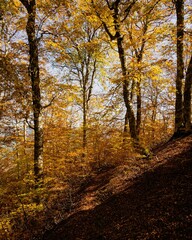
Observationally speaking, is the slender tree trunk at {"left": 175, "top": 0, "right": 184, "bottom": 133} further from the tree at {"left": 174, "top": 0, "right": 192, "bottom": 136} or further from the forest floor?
the forest floor

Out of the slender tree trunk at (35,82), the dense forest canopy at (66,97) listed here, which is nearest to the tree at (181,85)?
the dense forest canopy at (66,97)

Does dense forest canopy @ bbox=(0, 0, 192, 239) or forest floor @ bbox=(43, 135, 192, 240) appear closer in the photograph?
forest floor @ bbox=(43, 135, 192, 240)

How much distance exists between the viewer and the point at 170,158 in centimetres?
692

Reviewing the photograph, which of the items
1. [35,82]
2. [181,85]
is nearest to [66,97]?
[35,82]

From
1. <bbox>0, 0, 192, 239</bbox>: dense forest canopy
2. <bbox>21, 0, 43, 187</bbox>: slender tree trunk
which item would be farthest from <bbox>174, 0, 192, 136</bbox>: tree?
<bbox>21, 0, 43, 187</bbox>: slender tree trunk

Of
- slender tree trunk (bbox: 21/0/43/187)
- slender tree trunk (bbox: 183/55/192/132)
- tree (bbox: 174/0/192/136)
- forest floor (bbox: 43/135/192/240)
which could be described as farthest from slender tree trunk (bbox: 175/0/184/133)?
slender tree trunk (bbox: 21/0/43/187)

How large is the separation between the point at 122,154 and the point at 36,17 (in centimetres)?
765

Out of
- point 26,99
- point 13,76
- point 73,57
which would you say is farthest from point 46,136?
point 73,57

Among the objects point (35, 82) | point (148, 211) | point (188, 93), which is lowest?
point (148, 211)

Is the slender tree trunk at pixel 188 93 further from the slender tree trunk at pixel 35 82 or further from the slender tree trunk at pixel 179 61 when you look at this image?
the slender tree trunk at pixel 35 82

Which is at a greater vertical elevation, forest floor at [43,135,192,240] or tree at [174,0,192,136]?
tree at [174,0,192,136]

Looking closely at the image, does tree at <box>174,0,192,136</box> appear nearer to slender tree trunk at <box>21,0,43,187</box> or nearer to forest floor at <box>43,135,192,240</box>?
forest floor at <box>43,135,192,240</box>

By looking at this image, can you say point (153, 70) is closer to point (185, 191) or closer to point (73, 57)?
point (185, 191)

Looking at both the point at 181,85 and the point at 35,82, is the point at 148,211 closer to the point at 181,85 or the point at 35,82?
the point at 181,85
